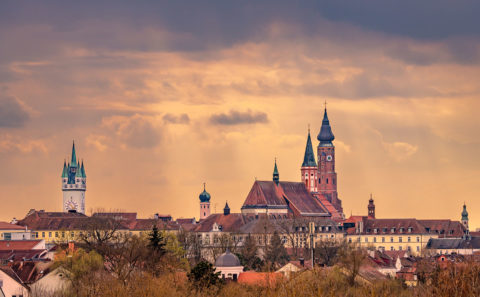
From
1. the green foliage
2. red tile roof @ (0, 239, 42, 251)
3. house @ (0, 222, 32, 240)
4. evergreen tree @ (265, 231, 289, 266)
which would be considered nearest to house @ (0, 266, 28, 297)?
the green foliage

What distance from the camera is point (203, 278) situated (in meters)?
75.4

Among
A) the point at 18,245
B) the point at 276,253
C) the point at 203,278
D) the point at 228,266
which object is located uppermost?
the point at 18,245

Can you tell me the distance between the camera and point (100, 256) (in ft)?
316

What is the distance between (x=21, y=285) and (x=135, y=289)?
113 feet

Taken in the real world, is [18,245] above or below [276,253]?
above

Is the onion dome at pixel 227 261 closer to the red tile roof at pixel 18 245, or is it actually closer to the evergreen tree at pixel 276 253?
the evergreen tree at pixel 276 253

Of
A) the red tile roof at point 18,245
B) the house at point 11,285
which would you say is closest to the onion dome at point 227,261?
the red tile roof at point 18,245

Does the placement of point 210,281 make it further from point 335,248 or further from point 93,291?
point 335,248

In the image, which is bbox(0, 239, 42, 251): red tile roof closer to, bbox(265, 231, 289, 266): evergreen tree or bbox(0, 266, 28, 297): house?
bbox(265, 231, 289, 266): evergreen tree

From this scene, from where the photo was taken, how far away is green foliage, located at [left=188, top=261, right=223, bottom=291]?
74.3 m

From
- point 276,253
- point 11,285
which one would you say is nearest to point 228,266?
point 11,285

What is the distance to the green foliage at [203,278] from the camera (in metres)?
74.3

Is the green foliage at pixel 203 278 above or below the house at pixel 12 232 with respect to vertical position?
below

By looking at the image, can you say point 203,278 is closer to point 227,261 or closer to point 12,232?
point 227,261
